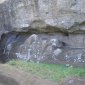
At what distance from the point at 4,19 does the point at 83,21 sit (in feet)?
9.82

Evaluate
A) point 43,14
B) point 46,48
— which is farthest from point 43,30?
point 46,48

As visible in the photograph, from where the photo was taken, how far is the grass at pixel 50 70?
8.17 meters

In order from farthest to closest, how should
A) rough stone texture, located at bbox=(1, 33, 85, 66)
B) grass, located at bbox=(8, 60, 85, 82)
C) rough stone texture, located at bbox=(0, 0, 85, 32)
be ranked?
rough stone texture, located at bbox=(0, 0, 85, 32)
rough stone texture, located at bbox=(1, 33, 85, 66)
grass, located at bbox=(8, 60, 85, 82)

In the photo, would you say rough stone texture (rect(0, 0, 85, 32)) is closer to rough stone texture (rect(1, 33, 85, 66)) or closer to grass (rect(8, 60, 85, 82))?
rough stone texture (rect(1, 33, 85, 66))

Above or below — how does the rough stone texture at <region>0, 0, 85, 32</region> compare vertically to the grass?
above

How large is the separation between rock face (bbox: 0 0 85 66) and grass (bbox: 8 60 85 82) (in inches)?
25.2

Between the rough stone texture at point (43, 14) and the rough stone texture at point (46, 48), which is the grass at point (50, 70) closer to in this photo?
the rough stone texture at point (46, 48)

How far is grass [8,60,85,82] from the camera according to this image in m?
8.17

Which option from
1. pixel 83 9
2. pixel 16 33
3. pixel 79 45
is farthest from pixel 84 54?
pixel 16 33

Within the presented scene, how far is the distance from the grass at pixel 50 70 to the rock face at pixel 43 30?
0.64 meters

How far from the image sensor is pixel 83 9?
381 inches

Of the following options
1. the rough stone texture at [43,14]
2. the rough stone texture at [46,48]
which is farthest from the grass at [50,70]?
the rough stone texture at [43,14]

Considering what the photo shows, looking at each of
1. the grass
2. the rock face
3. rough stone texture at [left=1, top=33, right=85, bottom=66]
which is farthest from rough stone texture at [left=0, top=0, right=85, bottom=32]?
the grass

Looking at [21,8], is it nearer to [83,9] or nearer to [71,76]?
[83,9]
